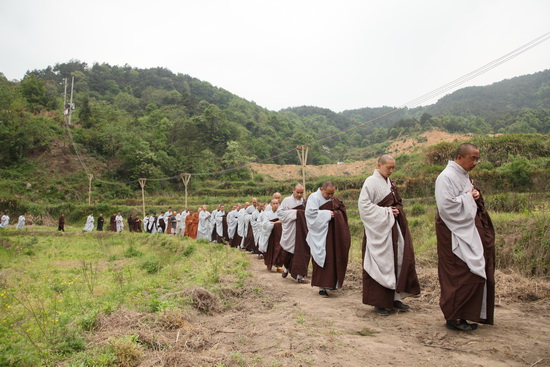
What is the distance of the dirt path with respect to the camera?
3324 mm

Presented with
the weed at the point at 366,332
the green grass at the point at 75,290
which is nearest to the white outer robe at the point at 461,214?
the weed at the point at 366,332

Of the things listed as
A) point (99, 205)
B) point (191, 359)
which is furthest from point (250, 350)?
point (99, 205)

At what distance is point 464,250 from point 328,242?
103 inches

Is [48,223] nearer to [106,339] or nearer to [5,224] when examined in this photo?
[5,224]

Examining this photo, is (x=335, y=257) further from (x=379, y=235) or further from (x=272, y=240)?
(x=272, y=240)

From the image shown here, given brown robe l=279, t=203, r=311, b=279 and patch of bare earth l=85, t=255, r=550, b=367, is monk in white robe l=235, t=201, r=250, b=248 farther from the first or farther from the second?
patch of bare earth l=85, t=255, r=550, b=367

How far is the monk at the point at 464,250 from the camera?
4.14 metres

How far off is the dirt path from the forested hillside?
1065 inches

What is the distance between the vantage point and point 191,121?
63938 millimetres

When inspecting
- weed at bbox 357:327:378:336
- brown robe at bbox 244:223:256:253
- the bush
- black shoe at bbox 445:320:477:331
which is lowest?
brown robe at bbox 244:223:256:253

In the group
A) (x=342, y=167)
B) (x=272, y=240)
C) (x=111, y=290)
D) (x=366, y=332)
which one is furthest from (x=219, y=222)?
(x=342, y=167)

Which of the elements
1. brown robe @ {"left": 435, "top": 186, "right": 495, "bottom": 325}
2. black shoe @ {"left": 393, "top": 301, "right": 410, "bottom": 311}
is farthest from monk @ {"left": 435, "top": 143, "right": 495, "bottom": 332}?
black shoe @ {"left": 393, "top": 301, "right": 410, "bottom": 311}

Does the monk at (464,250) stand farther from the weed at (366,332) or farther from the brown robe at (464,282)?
the weed at (366,332)

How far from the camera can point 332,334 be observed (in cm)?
404
